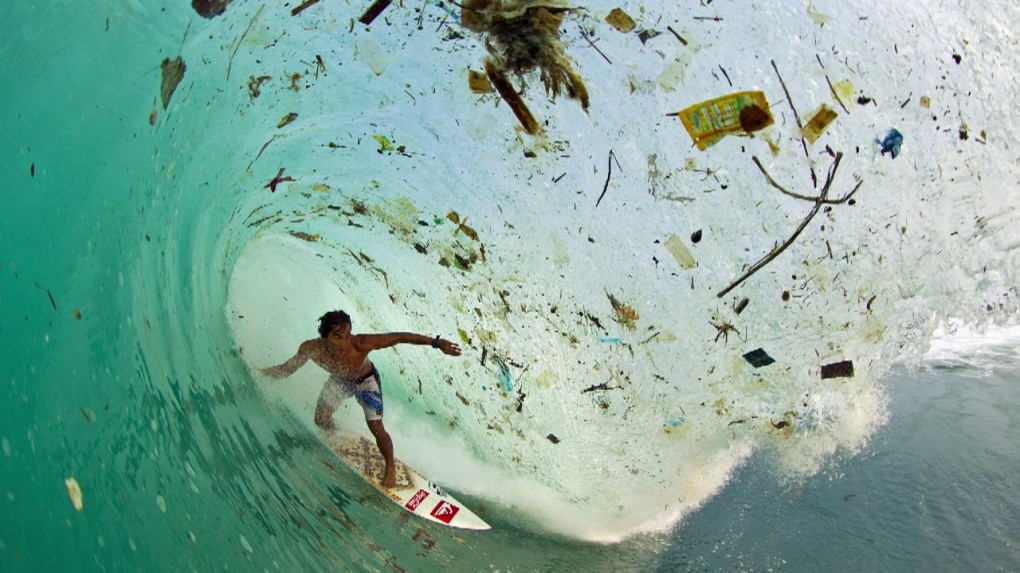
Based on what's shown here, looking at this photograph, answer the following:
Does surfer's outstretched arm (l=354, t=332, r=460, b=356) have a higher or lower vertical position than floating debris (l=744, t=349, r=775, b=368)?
lower

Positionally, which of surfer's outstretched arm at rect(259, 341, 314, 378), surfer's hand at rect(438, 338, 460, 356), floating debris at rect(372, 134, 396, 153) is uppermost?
floating debris at rect(372, 134, 396, 153)

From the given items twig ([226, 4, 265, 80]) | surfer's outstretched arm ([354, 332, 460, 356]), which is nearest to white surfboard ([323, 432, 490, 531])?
surfer's outstretched arm ([354, 332, 460, 356])

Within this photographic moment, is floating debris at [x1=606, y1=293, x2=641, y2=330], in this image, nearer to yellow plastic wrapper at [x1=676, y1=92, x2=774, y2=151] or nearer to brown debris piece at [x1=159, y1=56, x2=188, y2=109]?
yellow plastic wrapper at [x1=676, y1=92, x2=774, y2=151]

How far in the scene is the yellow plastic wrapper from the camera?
2.14 m

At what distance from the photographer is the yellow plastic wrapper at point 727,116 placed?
2.14 metres

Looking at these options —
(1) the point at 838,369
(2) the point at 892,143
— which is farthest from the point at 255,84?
(1) the point at 838,369

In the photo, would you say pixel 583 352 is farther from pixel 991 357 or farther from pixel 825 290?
pixel 991 357

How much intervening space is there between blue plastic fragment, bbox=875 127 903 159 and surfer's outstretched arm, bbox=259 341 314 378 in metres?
2.36

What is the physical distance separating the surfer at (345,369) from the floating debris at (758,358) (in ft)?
3.82

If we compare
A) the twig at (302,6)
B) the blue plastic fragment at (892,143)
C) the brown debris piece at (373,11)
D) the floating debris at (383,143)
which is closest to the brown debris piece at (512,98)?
the brown debris piece at (373,11)

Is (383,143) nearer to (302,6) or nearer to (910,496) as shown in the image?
(302,6)

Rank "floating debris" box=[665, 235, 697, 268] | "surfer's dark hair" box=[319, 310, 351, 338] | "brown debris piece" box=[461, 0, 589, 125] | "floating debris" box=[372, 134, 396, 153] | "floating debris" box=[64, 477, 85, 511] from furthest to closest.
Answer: "surfer's dark hair" box=[319, 310, 351, 338] → "floating debris" box=[372, 134, 396, 153] → "floating debris" box=[665, 235, 697, 268] → "brown debris piece" box=[461, 0, 589, 125] → "floating debris" box=[64, 477, 85, 511]

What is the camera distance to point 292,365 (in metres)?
2.79

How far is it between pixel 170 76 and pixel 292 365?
1.32 meters
